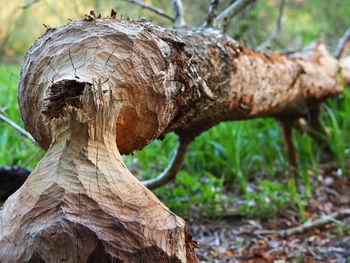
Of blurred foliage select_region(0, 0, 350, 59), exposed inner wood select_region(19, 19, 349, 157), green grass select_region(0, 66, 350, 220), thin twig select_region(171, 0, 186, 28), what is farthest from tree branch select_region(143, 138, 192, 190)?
blurred foliage select_region(0, 0, 350, 59)

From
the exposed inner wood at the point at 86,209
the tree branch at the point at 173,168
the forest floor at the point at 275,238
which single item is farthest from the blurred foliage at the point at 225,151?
the exposed inner wood at the point at 86,209

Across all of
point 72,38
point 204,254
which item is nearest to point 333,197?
point 204,254

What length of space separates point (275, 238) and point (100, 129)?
6.49ft

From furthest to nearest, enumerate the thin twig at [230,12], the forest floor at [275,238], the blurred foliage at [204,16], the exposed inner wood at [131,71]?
the blurred foliage at [204,16]
the thin twig at [230,12]
the forest floor at [275,238]
the exposed inner wood at [131,71]

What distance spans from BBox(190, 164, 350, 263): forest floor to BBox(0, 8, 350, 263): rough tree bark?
1037mm

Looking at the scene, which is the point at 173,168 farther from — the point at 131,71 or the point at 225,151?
the point at 131,71

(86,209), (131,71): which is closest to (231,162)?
(131,71)

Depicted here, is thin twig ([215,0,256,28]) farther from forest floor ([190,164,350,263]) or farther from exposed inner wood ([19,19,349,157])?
forest floor ([190,164,350,263])

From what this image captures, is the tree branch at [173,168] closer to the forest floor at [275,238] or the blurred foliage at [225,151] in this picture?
the blurred foliage at [225,151]

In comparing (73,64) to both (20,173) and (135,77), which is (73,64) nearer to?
(135,77)

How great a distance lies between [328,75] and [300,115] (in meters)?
0.40

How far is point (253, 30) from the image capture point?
6.11 meters

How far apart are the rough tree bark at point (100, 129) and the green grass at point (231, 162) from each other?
4.15ft

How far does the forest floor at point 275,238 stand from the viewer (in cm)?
244
